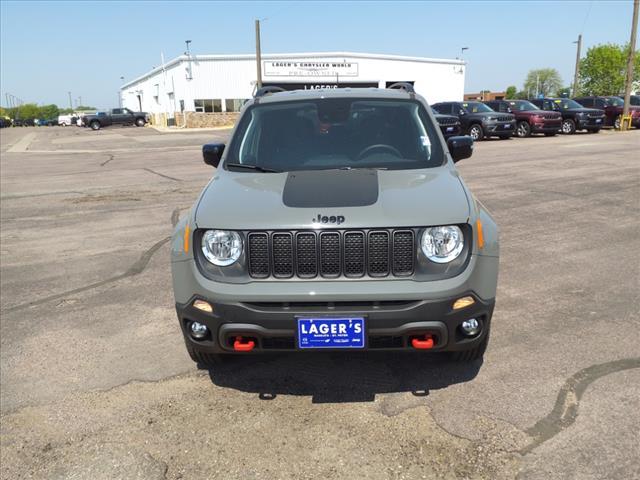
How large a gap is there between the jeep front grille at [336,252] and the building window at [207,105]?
5015cm

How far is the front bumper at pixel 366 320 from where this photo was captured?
9.20 ft

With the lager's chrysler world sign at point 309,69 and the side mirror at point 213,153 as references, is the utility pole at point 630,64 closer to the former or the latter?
the lager's chrysler world sign at point 309,69

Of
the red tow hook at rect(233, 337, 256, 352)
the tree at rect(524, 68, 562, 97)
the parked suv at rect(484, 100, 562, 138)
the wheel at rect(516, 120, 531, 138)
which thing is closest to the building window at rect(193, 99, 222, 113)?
the parked suv at rect(484, 100, 562, 138)

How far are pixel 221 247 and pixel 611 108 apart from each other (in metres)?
31.0

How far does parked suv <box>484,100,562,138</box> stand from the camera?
23891 millimetres

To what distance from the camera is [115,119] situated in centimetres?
5678

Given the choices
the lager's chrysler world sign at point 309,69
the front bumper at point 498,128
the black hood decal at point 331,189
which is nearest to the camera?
the black hood decal at point 331,189

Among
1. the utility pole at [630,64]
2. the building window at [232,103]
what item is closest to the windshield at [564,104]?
the utility pole at [630,64]

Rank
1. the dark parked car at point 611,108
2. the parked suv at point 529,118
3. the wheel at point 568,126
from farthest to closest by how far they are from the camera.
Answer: the dark parked car at point 611,108 < the wheel at point 568,126 < the parked suv at point 529,118

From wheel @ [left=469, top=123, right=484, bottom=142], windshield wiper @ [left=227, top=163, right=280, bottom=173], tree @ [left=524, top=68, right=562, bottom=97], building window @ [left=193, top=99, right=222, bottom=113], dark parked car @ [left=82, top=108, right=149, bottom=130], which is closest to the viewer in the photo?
windshield wiper @ [left=227, top=163, right=280, bottom=173]

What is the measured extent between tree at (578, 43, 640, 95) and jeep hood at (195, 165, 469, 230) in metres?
96.8

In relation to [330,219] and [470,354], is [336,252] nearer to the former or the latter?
[330,219]

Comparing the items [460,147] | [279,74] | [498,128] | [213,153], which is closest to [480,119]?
[498,128]

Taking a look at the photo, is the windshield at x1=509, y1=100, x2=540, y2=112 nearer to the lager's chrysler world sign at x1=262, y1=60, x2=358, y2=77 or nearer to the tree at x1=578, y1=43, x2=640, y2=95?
the lager's chrysler world sign at x1=262, y1=60, x2=358, y2=77
